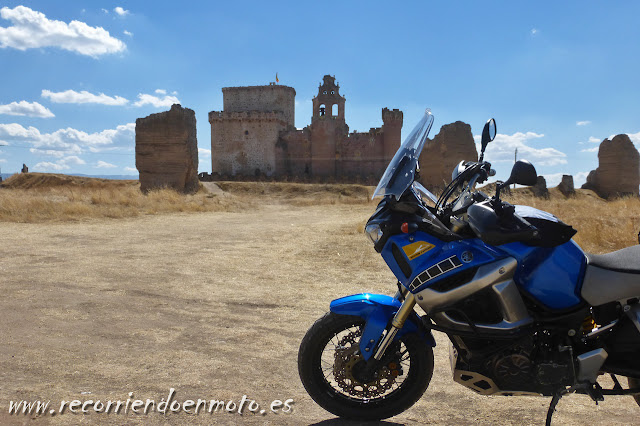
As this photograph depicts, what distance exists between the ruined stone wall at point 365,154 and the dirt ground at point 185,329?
114ft

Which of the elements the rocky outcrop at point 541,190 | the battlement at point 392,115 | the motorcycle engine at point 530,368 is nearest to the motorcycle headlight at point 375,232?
the motorcycle engine at point 530,368

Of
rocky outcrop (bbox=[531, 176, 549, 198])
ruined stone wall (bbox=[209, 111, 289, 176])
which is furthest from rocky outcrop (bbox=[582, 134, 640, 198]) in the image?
ruined stone wall (bbox=[209, 111, 289, 176])

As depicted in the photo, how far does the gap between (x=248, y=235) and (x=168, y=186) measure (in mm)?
15526

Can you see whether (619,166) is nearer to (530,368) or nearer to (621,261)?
(621,261)

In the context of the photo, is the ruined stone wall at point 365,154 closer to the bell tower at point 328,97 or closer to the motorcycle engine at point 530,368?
the bell tower at point 328,97

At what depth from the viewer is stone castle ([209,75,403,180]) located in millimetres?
43562

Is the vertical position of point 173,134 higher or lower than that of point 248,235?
higher

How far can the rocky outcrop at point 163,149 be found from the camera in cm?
2556

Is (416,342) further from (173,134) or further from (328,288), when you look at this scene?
(173,134)

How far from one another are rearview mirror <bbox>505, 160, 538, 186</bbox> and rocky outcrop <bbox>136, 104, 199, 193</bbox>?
2475 centimetres

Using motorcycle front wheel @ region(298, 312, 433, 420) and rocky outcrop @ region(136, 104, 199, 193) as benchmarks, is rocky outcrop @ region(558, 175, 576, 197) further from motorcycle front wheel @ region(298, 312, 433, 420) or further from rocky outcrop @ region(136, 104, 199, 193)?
motorcycle front wheel @ region(298, 312, 433, 420)

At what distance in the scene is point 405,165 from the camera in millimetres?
2707

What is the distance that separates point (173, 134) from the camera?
83.8ft

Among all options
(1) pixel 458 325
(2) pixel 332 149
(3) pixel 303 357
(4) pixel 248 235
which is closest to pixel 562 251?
(1) pixel 458 325
